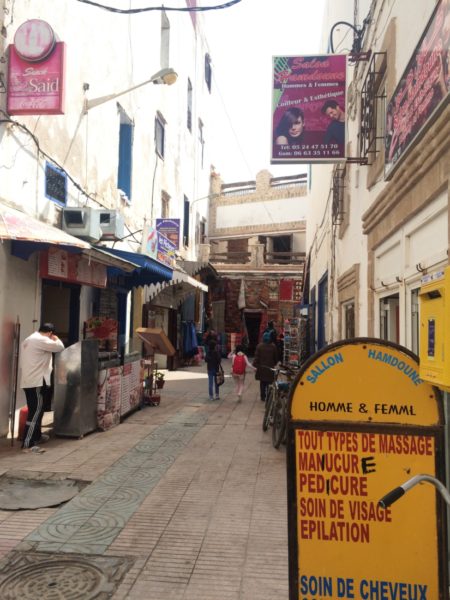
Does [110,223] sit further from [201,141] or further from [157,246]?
[201,141]

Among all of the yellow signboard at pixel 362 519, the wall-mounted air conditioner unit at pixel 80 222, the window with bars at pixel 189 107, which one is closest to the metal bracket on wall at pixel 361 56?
the wall-mounted air conditioner unit at pixel 80 222

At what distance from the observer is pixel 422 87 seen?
4.45 meters

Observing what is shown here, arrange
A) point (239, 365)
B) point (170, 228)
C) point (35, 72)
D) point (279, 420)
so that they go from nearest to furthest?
point (35, 72)
point (279, 420)
point (239, 365)
point (170, 228)

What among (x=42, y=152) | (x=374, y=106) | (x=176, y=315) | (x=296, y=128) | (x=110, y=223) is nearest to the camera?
(x=374, y=106)

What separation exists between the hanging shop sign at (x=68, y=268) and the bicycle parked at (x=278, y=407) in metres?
3.67

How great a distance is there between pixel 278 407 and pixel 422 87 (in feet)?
16.8

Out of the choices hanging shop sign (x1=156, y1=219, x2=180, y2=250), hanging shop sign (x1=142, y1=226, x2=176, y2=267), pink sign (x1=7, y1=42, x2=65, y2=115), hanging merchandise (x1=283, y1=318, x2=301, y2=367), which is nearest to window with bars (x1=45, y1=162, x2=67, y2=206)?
pink sign (x1=7, y1=42, x2=65, y2=115)

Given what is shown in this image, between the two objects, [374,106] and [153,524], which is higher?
[374,106]

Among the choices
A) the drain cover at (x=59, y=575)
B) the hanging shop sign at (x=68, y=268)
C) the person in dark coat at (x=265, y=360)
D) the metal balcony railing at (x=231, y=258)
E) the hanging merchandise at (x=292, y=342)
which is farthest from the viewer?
the metal balcony railing at (x=231, y=258)

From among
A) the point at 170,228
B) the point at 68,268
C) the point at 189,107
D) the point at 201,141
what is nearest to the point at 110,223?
the point at 68,268

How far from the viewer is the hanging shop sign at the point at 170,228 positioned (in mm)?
16422

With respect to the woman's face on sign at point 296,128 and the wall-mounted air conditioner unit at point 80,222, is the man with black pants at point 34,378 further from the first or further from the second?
the woman's face on sign at point 296,128

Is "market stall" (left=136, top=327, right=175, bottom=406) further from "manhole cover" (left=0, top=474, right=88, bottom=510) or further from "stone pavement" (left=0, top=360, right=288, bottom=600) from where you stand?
"manhole cover" (left=0, top=474, right=88, bottom=510)

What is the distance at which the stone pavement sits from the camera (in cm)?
Answer: 361
